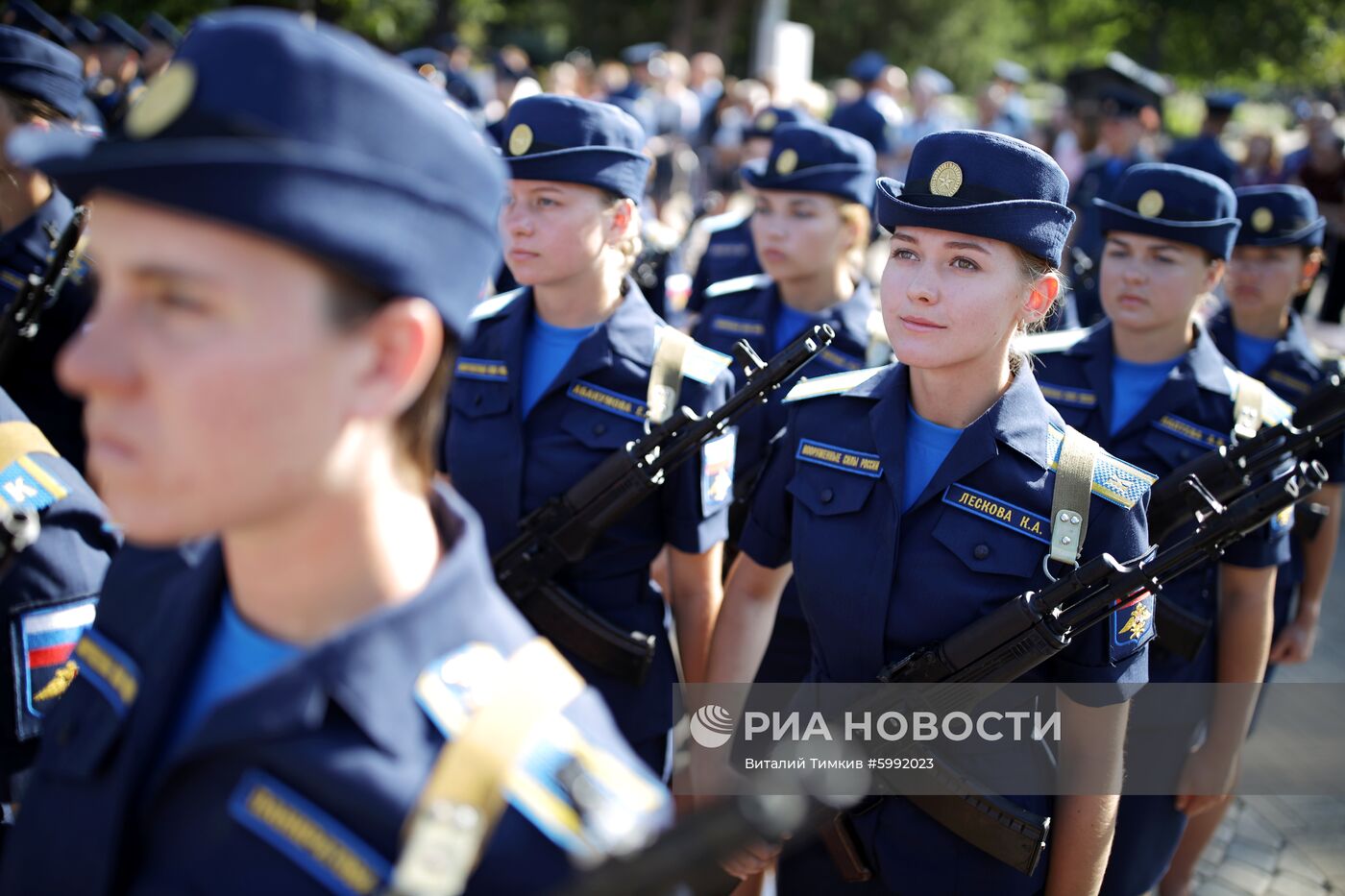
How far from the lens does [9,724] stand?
231 cm

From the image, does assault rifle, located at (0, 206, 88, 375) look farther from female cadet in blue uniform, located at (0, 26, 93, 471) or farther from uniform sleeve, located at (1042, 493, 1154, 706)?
uniform sleeve, located at (1042, 493, 1154, 706)

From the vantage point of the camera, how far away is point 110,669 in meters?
1.74

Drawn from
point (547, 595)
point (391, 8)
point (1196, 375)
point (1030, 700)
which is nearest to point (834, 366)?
point (1196, 375)

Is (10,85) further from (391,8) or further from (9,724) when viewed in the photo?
(391,8)

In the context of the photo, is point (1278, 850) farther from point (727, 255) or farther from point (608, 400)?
point (727, 255)

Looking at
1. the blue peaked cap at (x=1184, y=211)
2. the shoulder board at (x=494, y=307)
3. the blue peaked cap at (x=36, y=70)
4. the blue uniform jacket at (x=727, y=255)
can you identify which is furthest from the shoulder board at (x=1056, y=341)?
the blue peaked cap at (x=36, y=70)

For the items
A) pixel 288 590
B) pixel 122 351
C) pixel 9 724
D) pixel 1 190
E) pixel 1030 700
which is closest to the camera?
pixel 122 351

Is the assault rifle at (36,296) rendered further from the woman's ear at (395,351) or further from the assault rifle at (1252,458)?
the assault rifle at (1252,458)

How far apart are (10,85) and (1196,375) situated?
416cm

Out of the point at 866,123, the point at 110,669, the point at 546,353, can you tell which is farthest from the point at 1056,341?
the point at 866,123

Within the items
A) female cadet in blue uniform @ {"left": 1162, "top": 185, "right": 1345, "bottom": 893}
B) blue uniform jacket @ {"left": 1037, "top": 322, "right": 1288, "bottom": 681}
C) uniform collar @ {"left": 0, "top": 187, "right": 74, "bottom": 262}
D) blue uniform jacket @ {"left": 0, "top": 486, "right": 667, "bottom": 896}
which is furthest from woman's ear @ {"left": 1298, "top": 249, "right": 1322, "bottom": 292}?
uniform collar @ {"left": 0, "top": 187, "right": 74, "bottom": 262}

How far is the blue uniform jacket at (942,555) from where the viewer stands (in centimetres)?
261

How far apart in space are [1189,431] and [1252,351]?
141 cm

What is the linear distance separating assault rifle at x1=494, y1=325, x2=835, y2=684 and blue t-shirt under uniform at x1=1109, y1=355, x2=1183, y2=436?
4.51 ft
